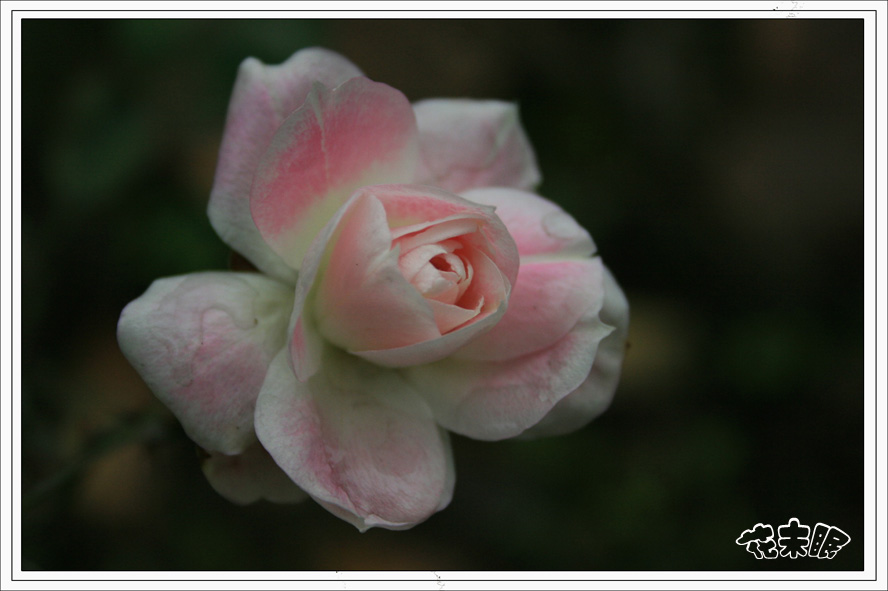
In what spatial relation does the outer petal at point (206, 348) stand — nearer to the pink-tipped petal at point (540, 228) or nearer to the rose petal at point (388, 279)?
→ the rose petal at point (388, 279)

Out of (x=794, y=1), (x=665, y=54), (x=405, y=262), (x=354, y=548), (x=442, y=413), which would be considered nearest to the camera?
(x=405, y=262)

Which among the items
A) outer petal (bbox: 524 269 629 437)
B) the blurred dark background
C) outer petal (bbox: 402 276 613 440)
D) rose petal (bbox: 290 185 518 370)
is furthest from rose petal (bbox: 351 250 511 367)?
the blurred dark background

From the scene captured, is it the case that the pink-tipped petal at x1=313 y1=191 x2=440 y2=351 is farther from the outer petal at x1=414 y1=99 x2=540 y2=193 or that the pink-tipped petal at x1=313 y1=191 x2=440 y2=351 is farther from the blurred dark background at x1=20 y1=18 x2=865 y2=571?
the blurred dark background at x1=20 y1=18 x2=865 y2=571

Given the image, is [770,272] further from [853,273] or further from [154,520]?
[154,520]

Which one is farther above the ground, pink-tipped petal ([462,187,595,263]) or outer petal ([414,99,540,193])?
outer petal ([414,99,540,193])

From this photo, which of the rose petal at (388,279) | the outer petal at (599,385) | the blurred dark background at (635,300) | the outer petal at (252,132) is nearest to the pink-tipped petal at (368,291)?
the rose petal at (388,279)

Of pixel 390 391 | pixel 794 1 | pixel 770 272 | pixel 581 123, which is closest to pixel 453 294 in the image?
pixel 390 391

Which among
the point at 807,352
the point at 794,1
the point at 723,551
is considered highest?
the point at 794,1
